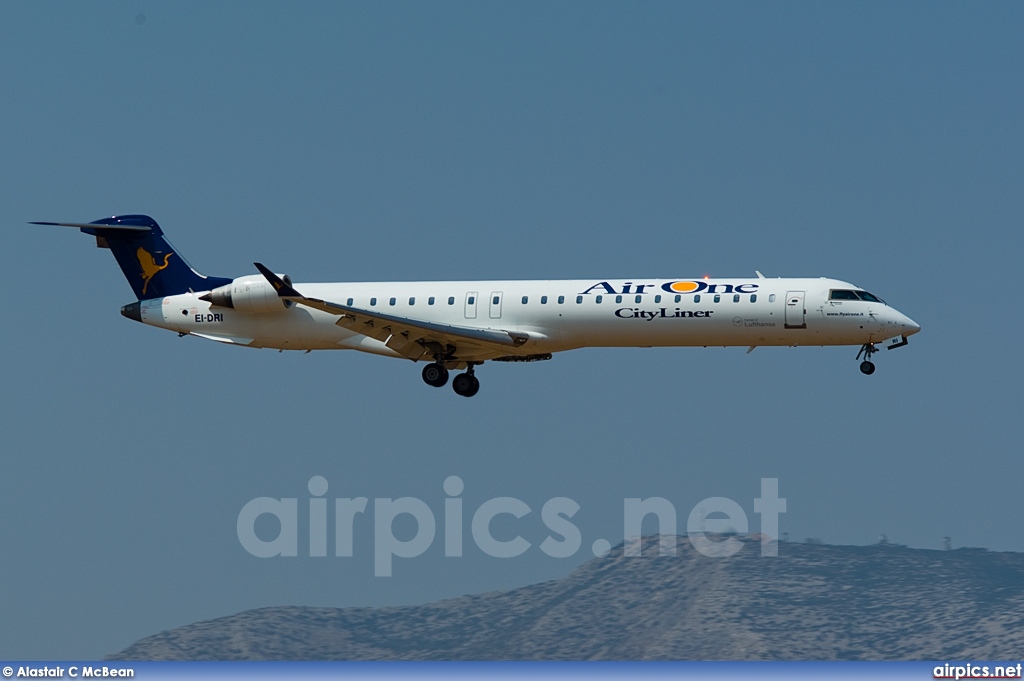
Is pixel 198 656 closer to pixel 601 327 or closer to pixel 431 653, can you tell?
pixel 431 653

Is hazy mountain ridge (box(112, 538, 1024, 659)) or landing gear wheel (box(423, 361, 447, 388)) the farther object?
hazy mountain ridge (box(112, 538, 1024, 659))

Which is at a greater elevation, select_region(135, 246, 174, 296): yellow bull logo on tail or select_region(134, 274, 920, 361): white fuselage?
select_region(135, 246, 174, 296): yellow bull logo on tail

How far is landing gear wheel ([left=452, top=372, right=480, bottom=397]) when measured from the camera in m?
46.1

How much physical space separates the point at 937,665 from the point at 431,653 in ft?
231

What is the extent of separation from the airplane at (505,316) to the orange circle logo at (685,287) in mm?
27

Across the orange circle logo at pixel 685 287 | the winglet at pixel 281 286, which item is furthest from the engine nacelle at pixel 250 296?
the orange circle logo at pixel 685 287

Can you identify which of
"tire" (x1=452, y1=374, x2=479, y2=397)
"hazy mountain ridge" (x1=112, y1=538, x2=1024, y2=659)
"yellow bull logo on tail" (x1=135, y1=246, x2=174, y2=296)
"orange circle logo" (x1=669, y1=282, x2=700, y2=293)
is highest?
"yellow bull logo on tail" (x1=135, y1=246, x2=174, y2=296)

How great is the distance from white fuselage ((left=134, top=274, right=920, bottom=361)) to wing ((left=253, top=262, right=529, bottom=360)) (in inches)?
14.9

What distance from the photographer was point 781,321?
41.9 m

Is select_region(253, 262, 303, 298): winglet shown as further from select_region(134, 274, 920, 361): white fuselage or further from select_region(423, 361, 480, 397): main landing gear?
select_region(423, 361, 480, 397): main landing gear

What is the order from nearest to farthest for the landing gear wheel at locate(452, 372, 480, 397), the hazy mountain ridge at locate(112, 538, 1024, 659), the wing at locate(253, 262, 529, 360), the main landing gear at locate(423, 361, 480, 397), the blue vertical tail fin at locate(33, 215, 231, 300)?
the wing at locate(253, 262, 529, 360) → the main landing gear at locate(423, 361, 480, 397) → the landing gear wheel at locate(452, 372, 480, 397) → the blue vertical tail fin at locate(33, 215, 231, 300) → the hazy mountain ridge at locate(112, 538, 1024, 659)

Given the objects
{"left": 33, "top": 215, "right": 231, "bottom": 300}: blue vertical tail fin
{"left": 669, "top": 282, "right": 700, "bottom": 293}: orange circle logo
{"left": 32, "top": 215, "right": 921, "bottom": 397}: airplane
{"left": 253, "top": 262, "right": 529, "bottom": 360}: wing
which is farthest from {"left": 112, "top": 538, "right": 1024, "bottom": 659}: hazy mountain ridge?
{"left": 669, "top": 282, "right": 700, "bottom": 293}: orange circle logo

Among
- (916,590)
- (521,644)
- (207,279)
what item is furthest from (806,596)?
(207,279)

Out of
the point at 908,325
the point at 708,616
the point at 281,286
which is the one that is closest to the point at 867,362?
the point at 908,325
